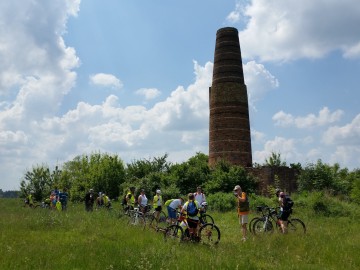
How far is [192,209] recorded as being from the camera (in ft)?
43.0

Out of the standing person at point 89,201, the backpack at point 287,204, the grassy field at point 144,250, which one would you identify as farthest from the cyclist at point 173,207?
the standing person at point 89,201

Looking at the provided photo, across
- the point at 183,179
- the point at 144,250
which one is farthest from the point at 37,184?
the point at 144,250

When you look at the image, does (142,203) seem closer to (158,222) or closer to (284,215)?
(158,222)

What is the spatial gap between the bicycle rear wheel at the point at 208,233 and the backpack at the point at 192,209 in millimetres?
492

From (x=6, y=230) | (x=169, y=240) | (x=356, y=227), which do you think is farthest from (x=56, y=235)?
(x=356, y=227)

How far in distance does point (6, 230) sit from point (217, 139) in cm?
2687

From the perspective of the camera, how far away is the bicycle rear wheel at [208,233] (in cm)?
1276

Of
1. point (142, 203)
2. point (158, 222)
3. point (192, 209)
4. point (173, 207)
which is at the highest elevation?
point (142, 203)

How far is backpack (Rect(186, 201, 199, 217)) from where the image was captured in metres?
13.1

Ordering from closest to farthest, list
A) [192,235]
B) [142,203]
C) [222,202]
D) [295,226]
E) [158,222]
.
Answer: [192,235]
[295,226]
[158,222]
[142,203]
[222,202]

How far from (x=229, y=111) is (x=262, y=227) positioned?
79.7ft

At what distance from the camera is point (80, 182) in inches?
2028

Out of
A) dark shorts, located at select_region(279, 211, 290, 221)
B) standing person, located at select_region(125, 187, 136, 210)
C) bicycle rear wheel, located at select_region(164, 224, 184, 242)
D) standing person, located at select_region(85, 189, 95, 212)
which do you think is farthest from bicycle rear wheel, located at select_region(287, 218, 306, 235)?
standing person, located at select_region(85, 189, 95, 212)

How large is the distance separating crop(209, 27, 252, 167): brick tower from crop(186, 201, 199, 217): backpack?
2473cm
